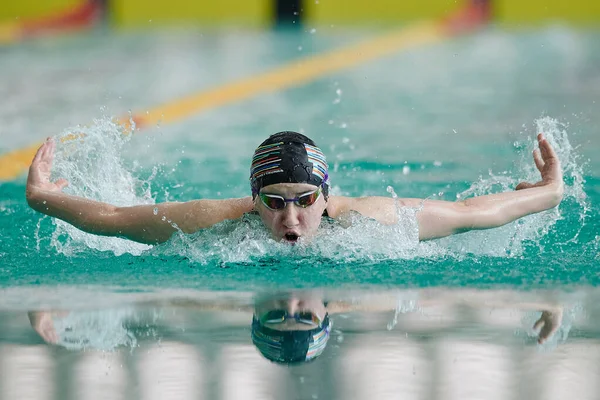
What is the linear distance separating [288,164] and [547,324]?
3.59ft

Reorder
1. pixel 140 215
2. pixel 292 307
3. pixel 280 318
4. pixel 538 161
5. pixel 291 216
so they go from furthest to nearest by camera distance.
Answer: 1. pixel 538 161
2. pixel 140 215
3. pixel 291 216
4. pixel 292 307
5. pixel 280 318

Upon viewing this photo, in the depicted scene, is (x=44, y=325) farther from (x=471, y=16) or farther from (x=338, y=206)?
(x=471, y=16)

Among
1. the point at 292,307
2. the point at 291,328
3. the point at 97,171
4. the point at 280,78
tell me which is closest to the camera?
the point at 291,328

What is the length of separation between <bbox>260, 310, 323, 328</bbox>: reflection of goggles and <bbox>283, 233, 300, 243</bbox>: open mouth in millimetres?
536

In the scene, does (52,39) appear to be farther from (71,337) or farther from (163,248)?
(71,337)

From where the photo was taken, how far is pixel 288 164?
3.84m

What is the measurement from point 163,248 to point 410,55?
7.97m

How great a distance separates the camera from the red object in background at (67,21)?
13727 millimetres

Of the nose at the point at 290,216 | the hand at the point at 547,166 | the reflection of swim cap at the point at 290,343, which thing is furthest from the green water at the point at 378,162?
the reflection of swim cap at the point at 290,343

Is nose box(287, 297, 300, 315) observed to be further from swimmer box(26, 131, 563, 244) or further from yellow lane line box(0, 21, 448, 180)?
yellow lane line box(0, 21, 448, 180)

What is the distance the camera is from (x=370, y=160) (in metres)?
6.76

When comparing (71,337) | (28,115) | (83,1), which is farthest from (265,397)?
(83,1)

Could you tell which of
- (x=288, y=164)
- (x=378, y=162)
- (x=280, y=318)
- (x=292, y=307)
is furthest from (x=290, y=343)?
(x=378, y=162)

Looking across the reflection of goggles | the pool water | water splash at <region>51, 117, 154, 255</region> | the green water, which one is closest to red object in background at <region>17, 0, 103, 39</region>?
the green water
